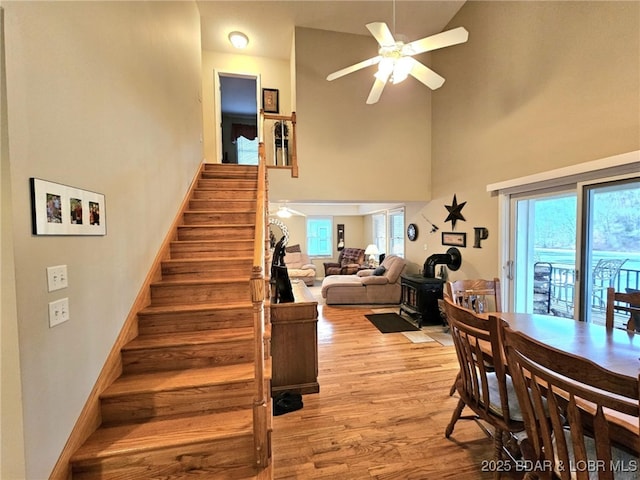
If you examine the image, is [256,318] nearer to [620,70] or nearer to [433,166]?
[620,70]

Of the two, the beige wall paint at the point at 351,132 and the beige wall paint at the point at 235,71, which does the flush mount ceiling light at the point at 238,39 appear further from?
the beige wall paint at the point at 351,132

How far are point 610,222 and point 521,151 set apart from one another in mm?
1191

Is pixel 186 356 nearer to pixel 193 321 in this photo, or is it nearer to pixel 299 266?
pixel 193 321

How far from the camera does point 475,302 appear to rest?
8.36 ft

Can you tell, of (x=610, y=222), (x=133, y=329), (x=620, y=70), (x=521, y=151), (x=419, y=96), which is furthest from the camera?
(x=419, y=96)

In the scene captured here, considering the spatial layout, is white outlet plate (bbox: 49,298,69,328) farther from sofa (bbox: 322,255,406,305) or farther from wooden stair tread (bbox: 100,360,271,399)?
sofa (bbox: 322,255,406,305)

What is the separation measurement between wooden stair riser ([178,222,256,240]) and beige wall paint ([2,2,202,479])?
0.42 m

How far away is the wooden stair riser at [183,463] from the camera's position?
4.83ft

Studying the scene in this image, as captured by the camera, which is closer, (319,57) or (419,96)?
(319,57)

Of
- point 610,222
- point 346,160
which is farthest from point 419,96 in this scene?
point 610,222

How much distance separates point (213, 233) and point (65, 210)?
1.76 meters

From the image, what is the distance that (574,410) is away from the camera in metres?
0.97

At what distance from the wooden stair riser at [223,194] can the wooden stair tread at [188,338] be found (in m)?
2.05

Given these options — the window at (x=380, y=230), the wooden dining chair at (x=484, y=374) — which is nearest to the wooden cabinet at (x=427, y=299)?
the wooden dining chair at (x=484, y=374)
